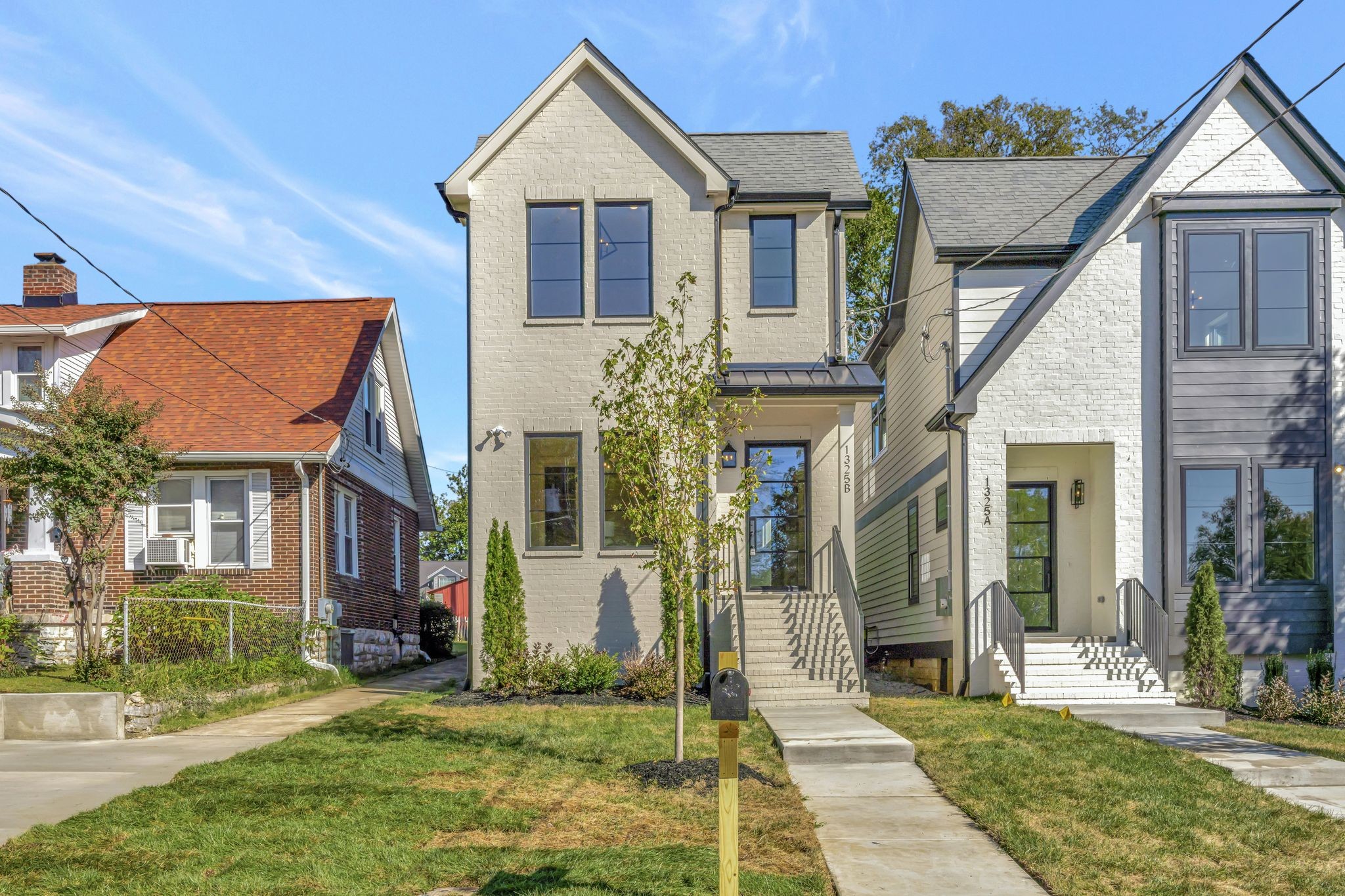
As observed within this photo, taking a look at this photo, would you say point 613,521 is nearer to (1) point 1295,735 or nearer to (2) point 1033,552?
(2) point 1033,552

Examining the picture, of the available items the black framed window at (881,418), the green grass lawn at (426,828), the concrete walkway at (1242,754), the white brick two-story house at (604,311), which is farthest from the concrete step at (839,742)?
the black framed window at (881,418)

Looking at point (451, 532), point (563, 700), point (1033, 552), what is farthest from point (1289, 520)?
point (451, 532)

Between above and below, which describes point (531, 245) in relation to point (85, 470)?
above

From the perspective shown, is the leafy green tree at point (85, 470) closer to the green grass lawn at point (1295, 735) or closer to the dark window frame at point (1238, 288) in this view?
the green grass lawn at point (1295, 735)

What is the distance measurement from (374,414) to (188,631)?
8068mm

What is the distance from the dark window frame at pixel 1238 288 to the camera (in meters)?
15.3

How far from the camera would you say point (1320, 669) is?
14.6 meters

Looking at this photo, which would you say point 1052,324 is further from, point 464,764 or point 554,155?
point 464,764

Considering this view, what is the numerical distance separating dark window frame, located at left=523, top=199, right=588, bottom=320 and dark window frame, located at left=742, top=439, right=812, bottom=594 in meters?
3.21

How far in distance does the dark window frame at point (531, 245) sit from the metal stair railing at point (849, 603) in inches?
188

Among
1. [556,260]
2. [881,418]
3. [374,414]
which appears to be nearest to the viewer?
[556,260]

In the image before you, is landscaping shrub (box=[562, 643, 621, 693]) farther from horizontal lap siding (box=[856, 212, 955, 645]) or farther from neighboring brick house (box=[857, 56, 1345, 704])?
horizontal lap siding (box=[856, 212, 955, 645])

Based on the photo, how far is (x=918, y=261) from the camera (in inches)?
741

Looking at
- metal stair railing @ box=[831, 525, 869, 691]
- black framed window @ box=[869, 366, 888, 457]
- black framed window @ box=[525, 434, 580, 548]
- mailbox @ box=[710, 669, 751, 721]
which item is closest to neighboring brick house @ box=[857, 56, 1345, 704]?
metal stair railing @ box=[831, 525, 869, 691]
